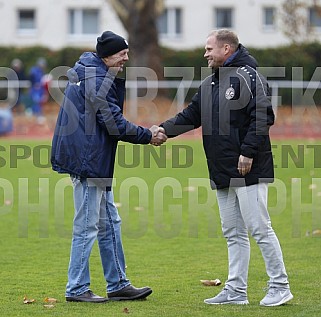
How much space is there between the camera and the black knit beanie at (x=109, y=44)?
794 cm

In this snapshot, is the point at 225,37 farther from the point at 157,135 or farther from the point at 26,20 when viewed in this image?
the point at 26,20

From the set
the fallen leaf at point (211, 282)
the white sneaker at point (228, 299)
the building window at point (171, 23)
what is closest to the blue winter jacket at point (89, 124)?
the white sneaker at point (228, 299)

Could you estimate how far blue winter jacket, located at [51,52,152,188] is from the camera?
791 centimetres

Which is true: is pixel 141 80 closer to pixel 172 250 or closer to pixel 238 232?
pixel 172 250

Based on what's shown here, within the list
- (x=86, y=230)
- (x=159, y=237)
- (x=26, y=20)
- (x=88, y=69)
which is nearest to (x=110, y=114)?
(x=88, y=69)

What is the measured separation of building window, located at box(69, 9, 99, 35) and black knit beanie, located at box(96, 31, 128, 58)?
39.5 m

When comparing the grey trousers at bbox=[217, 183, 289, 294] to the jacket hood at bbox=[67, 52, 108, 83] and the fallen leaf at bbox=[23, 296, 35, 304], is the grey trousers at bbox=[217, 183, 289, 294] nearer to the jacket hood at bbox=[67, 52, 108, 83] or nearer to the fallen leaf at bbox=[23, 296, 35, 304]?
the jacket hood at bbox=[67, 52, 108, 83]

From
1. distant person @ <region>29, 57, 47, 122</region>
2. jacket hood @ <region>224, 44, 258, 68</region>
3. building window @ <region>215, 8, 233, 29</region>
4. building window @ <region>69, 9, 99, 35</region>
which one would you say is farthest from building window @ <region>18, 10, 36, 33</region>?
jacket hood @ <region>224, 44, 258, 68</region>

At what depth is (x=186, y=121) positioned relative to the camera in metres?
8.45

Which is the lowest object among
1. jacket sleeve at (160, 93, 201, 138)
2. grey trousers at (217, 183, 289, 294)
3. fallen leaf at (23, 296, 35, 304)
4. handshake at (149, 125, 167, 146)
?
fallen leaf at (23, 296, 35, 304)

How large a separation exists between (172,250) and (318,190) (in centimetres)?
507

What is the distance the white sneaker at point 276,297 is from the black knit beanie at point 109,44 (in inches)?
90.6

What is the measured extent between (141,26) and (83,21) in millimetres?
14393

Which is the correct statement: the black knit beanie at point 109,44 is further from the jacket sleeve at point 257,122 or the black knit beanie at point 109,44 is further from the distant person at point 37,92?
the distant person at point 37,92
